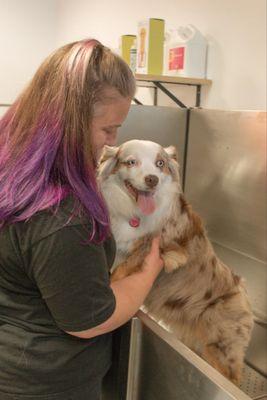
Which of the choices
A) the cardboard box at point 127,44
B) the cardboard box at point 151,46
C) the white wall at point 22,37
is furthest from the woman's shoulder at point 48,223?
the white wall at point 22,37

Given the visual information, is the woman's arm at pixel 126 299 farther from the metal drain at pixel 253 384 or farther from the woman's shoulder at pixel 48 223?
the metal drain at pixel 253 384

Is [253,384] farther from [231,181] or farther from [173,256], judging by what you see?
[231,181]

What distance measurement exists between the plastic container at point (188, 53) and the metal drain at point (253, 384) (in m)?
1.65

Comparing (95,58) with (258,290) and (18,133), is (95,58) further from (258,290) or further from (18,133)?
(258,290)

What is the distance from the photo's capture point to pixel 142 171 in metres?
1.51

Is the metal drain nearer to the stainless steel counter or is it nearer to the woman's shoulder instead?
the stainless steel counter

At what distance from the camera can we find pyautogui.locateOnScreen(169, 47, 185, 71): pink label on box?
2539 millimetres

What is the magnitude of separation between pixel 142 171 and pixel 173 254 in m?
0.32

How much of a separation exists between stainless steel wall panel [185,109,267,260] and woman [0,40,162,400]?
125 centimetres

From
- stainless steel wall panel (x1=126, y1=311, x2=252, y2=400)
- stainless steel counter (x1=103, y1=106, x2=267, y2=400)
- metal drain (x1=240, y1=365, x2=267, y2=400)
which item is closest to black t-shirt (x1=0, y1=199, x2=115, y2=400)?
stainless steel wall panel (x1=126, y1=311, x2=252, y2=400)

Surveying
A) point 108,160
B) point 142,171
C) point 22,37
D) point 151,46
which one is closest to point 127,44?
point 151,46

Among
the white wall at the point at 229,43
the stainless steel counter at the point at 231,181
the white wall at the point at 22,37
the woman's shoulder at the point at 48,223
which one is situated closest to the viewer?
the woman's shoulder at the point at 48,223

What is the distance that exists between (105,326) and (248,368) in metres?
1.44

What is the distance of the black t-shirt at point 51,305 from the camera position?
0.78 meters
